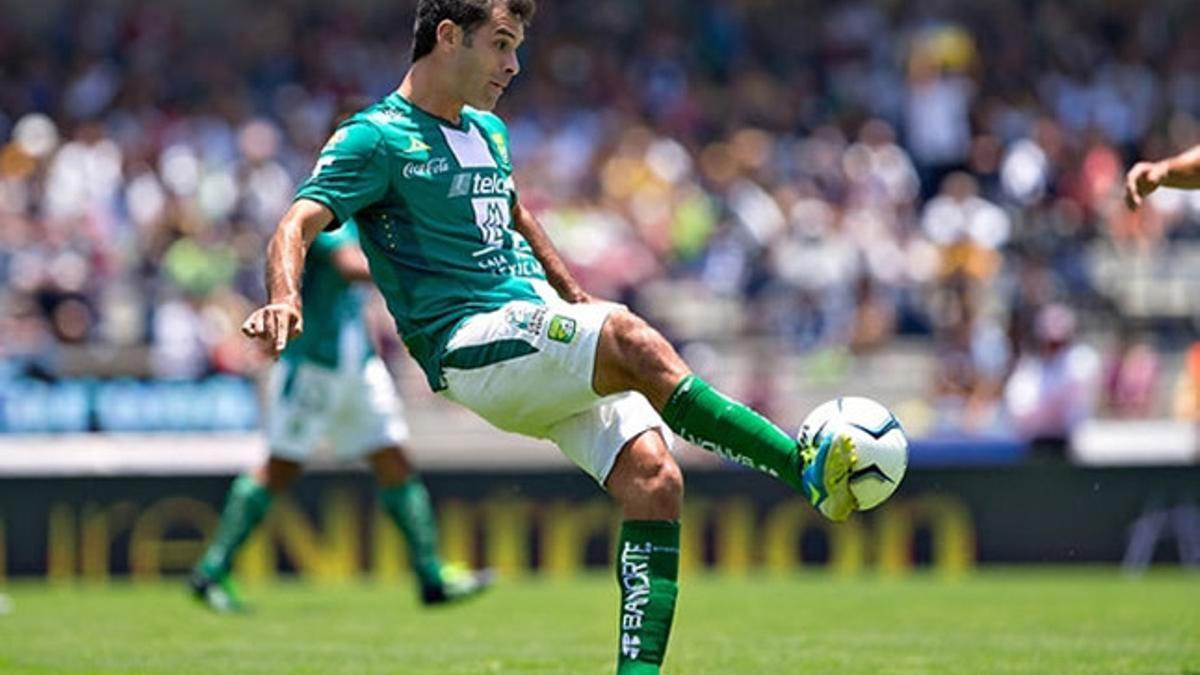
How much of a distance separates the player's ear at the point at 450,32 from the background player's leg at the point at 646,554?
1.60 m

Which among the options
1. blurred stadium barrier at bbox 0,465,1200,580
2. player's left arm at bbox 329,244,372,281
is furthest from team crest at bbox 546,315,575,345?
blurred stadium barrier at bbox 0,465,1200,580

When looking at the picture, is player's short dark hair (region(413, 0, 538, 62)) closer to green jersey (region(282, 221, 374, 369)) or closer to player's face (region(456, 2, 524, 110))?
player's face (region(456, 2, 524, 110))

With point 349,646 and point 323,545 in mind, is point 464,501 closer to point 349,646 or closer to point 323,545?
point 323,545

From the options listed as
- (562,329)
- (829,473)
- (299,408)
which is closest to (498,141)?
(562,329)

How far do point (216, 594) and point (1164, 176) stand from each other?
21.7 ft

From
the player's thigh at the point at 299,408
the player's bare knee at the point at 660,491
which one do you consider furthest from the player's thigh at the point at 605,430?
the player's thigh at the point at 299,408

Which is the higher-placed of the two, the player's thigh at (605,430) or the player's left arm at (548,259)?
the player's left arm at (548,259)

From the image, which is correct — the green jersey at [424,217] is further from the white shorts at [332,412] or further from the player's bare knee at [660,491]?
the white shorts at [332,412]

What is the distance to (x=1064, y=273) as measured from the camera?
21141 millimetres

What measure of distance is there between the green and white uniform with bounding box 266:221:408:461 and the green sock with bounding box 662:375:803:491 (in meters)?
6.18

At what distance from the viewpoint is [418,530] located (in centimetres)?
1292

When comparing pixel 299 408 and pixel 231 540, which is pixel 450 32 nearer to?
pixel 299 408

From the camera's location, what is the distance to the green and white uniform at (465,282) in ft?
24.3

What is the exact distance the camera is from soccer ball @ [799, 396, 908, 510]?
23.0 ft
